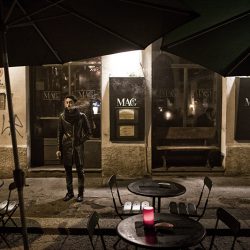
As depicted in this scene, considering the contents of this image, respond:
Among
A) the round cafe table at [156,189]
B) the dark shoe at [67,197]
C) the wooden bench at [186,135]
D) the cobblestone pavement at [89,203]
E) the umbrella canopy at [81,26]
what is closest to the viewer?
the umbrella canopy at [81,26]

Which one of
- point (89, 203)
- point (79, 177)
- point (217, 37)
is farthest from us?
point (79, 177)

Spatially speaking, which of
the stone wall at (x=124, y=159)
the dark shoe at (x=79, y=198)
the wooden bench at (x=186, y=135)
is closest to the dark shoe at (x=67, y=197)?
the dark shoe at (x=79, y=198)

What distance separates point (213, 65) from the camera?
504 centimetres

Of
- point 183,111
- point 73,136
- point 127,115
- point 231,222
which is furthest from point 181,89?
point 231,222

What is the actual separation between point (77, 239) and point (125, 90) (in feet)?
13.8

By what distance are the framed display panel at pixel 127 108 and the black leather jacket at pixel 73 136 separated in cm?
192

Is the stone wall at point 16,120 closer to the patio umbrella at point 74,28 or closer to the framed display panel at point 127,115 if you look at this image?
the framed display panel at point 127,115

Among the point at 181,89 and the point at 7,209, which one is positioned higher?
the point at 181,89

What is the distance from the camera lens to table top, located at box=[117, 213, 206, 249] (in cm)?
370

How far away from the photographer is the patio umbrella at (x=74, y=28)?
3615 millimetres

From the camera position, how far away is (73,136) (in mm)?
7215

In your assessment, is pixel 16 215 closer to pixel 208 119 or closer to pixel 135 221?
pixel 135 221

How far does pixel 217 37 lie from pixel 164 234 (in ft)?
Answer: 7.63

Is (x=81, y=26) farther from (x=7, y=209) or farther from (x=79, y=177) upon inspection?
(x=79, y=177)
